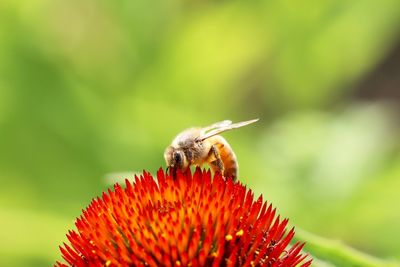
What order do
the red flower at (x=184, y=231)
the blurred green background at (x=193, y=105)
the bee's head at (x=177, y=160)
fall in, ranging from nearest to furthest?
the red flower at (x=184, y=231), the bee's head at (x=177, y=160), the blurred green background at (x=193, y=105)

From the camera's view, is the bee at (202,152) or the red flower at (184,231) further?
the bee at (202,152)

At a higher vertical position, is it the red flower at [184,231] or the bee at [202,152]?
the bee at [202,152]

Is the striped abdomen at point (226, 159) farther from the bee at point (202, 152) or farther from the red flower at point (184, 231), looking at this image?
the red flower at point (184, 231)

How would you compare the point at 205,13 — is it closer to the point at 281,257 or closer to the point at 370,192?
the point at 370,192

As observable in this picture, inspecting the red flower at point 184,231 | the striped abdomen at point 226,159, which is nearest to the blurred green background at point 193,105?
the striped abdomen at point 226,159

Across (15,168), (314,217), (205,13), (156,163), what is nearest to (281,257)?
(314,217)

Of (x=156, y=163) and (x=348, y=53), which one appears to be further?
(x=348, y=53)
